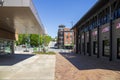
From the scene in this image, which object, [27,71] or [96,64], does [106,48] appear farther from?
[27,71]

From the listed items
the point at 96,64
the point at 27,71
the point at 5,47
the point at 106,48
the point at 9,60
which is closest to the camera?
the point at 27,71

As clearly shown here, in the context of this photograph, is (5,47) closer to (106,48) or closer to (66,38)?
(106,48)

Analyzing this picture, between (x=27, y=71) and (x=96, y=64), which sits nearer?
(x=27, y=71)

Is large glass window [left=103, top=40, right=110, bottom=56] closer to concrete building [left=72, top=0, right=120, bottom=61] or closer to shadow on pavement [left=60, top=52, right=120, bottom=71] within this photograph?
concrete building [left=72, top=0, right=120, bottom=61]

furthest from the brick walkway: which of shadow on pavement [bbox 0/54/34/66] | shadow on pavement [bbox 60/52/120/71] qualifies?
shadow on pavement [bbox 0/54/34/66]

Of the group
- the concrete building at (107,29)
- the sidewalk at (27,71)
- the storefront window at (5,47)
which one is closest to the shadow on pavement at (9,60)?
the sidewalk at (27,71)

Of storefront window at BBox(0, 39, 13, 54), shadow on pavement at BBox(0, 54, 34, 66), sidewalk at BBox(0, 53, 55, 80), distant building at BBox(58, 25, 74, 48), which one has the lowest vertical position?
sidewalk at BBox(0, 53, 55, 80)

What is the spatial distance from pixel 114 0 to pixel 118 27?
3140 millimetres

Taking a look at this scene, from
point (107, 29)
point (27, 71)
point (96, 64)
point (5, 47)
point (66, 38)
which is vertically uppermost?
point (66, 38)

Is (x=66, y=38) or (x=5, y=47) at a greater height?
(x=66, y=38)

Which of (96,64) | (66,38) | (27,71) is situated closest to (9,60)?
(96,64)

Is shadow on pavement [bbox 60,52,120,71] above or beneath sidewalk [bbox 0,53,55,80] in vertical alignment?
above

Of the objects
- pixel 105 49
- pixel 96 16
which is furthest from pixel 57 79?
pixel 96 16

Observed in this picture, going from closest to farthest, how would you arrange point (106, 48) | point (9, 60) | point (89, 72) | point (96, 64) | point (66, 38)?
point (89, 72), point (96, 64), point (9, 60), point (106, 48), point (66, 38)
